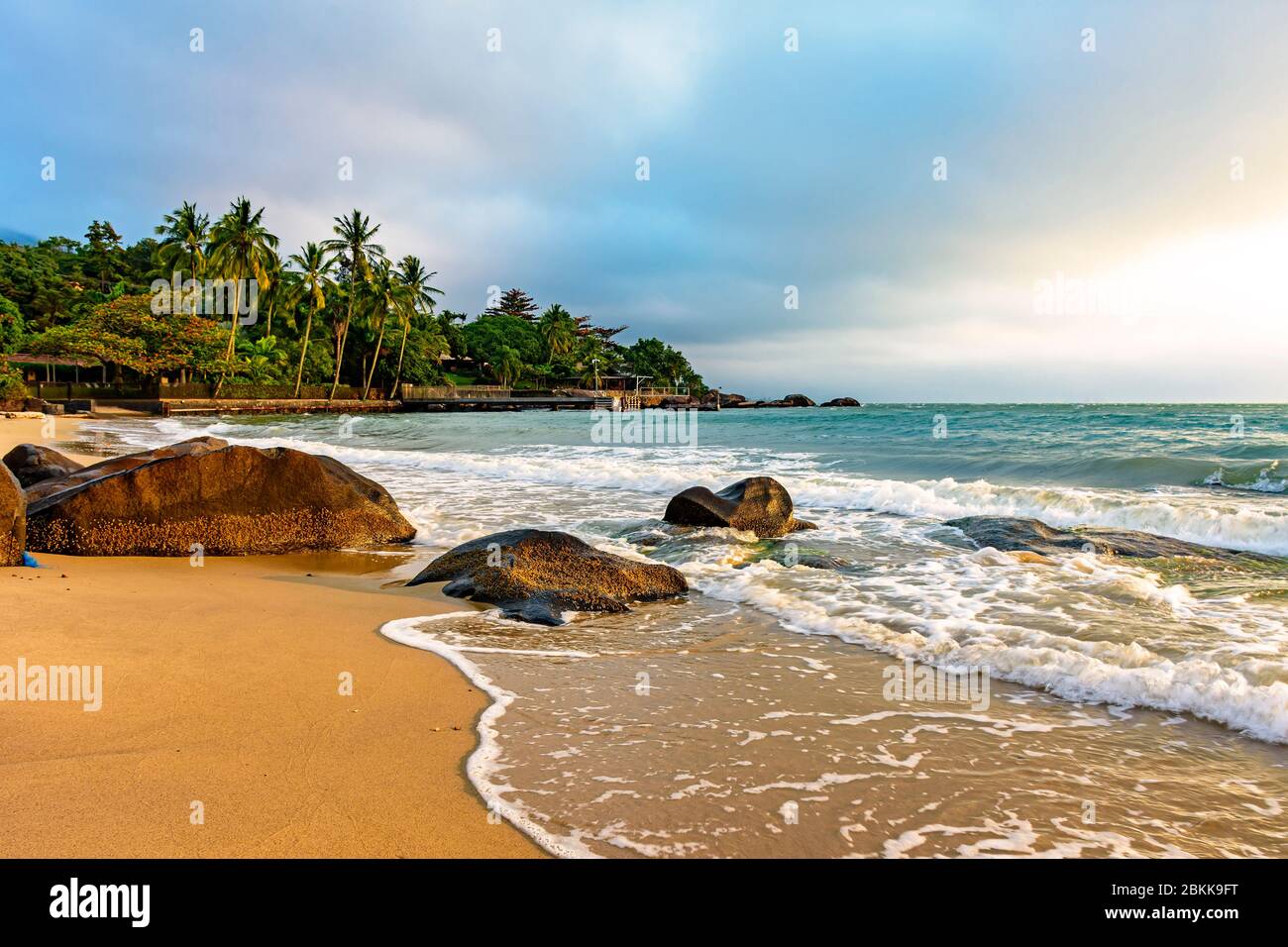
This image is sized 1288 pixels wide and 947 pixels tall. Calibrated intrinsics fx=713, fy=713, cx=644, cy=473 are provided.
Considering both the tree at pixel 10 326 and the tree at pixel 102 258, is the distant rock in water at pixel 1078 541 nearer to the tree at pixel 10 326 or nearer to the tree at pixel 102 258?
the tree at pixel 10 326

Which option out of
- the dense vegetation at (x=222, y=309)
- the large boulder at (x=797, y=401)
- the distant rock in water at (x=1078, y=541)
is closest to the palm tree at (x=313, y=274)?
the dense vegetation at (x=222, y=309)

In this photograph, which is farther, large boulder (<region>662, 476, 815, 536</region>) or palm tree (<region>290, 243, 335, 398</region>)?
palm tree (<region>290, 243, 335, 398</region>)

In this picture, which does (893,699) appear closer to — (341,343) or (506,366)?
(341,343)

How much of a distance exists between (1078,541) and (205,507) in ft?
33.3

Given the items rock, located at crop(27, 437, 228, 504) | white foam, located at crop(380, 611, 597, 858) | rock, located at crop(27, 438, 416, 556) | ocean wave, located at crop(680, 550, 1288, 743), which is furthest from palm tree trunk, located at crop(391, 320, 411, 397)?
white foam, located at crop(380, 611, 597, 858)

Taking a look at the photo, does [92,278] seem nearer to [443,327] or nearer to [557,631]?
[443,327]

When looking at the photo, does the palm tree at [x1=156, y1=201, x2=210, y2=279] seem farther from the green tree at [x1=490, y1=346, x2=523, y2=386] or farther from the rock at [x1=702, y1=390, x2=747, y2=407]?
the rock at [x1=702, y1=390, x2=747, y2=407]

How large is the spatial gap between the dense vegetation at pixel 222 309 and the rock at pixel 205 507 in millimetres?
40897

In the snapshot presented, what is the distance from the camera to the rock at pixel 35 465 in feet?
32.1

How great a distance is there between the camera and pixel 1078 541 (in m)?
8.76

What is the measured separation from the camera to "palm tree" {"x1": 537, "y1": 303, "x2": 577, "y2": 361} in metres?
100

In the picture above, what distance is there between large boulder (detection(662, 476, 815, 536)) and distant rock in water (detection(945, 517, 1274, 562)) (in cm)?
233
